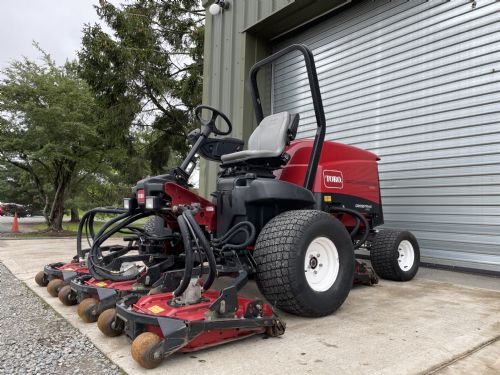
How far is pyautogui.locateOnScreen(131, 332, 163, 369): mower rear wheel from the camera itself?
81.7 inches

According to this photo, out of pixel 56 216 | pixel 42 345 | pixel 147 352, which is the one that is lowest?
pixel 42 345

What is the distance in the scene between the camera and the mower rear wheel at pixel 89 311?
2881 mm

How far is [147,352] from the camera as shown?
2.07 m

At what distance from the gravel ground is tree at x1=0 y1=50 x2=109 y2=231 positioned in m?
9.23

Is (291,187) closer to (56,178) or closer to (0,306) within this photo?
(0,306)

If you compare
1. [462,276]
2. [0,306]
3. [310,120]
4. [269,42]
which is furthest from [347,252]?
[269,42]

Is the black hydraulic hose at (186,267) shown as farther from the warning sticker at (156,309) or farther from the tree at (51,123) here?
the tree at (51,123)

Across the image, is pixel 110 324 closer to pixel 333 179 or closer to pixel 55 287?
pixel 55 287

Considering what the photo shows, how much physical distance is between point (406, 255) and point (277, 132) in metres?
2.26

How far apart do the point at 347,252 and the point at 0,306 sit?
3012 mm

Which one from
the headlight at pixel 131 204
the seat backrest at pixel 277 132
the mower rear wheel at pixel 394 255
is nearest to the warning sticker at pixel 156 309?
the headlight at pixel 131 204

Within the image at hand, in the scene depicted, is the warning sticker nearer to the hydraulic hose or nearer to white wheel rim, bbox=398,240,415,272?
the hydraulic hose

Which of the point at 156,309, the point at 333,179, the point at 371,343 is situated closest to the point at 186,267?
the point at 156,309

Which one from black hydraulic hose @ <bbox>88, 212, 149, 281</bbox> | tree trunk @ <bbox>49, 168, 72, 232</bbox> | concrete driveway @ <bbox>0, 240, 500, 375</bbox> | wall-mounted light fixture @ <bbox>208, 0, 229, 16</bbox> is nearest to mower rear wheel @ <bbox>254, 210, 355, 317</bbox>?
concrete driveway @ <bbox>0, 240, 500, 375</bbox>
